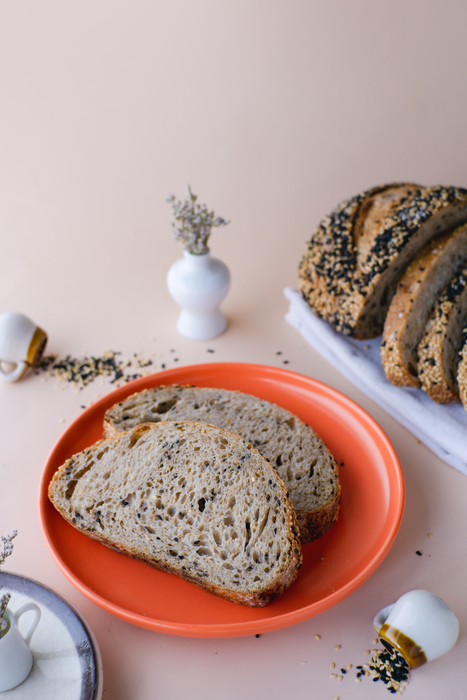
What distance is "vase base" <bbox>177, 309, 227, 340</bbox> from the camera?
293 centimetres

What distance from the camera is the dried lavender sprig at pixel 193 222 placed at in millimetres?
2531

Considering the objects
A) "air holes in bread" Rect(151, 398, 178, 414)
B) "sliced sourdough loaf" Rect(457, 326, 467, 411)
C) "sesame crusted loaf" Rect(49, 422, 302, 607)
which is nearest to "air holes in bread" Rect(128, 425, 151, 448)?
"sesame crusted loaf" Rect(49, 422, 302, 607)

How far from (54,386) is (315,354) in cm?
129

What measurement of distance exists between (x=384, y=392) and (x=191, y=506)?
1.12 meters

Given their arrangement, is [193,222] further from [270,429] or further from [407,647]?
[407,647]

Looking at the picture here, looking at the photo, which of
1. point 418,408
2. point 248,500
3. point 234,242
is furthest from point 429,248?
point 234,242

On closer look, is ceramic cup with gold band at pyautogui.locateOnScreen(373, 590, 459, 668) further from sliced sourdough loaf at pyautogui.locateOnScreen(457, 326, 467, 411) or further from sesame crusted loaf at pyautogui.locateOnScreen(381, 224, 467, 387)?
sesame crusted loaf at pyautogui.locateOnScreen(381, 224, 467, 387)

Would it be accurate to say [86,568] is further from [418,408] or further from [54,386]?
[418,408]

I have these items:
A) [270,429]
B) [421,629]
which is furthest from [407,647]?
[270,429]

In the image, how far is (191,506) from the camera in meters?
1.64

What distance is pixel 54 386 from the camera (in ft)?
8.81

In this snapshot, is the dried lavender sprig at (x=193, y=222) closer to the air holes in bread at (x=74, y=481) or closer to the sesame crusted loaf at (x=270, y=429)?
the sesame crusted loaf at (x=270, y=429)

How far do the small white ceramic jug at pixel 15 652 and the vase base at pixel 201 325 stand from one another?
5.59 ft

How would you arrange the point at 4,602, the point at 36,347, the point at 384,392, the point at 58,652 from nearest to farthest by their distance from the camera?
the point at 4,602 → the point at 58,652 → the point at 384,392 → the point at 36,347
